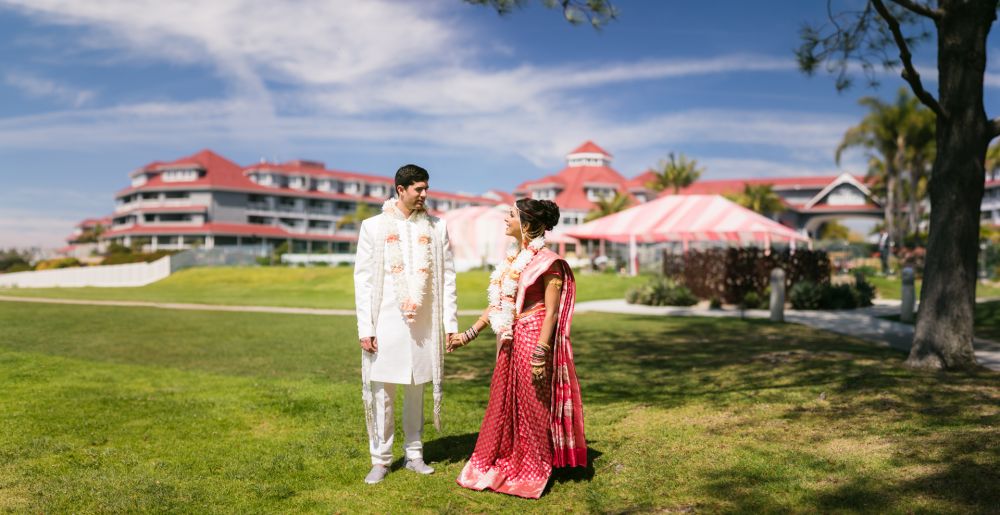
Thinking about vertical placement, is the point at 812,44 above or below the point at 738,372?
above

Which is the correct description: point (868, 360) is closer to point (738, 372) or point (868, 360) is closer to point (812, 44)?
point (738, 372)

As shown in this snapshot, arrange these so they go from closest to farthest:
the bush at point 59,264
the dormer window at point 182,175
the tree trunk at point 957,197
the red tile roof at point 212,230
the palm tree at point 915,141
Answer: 1. the tree trunk at point 957,197
2. the palm tree at point 915,141
3. the bush at point 59,264
4. the red tile roof at point 212,230
5. the dormer window at point 182,175

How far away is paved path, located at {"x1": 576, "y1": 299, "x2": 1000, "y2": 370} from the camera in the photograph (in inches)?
443

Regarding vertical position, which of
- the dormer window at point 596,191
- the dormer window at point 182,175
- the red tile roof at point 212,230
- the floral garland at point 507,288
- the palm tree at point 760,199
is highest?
the dormer window at point 182,175

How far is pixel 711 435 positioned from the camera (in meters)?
6.20

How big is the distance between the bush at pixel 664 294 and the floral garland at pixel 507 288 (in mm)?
16638

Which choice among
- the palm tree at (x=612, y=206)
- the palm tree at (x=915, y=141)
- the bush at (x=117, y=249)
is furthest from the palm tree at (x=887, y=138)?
the bush at (x=117, y=249)

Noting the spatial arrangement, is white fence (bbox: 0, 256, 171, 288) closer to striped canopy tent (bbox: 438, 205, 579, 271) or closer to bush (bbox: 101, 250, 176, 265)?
bush (bbox: 101, 250, 176, 265)

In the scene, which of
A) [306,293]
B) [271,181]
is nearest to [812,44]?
[306,293]

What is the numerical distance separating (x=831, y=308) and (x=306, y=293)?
66.0 ft

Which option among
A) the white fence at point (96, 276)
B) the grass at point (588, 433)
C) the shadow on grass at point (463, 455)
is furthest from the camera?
the white fence at point (96, 276)

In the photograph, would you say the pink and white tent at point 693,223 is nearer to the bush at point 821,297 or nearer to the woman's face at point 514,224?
the bush at point 821,297

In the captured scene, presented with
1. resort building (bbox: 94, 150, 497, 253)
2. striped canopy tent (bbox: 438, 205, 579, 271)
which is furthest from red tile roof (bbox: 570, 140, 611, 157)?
striped canopy tent (bbox: 438, 205, 579, 271)

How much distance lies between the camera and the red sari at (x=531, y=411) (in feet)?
16.2
